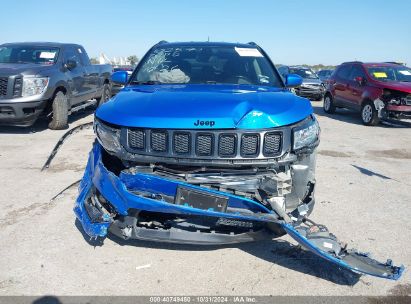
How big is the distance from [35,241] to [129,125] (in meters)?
1.51

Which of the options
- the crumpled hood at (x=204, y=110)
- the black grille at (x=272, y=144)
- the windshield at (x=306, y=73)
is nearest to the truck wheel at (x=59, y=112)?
the crumpled hood at (x=204, y=110)

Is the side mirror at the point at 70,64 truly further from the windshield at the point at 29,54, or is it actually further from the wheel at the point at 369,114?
the wheel at the point at 369,114

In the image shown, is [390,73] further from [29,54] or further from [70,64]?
[29,54]

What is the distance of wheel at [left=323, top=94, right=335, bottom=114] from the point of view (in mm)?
13459

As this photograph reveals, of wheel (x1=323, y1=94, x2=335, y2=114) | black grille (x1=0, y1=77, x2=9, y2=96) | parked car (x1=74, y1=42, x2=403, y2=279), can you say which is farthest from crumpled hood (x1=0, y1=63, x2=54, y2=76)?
wheel (x1=323, y1=94, x2=335, y2=114)

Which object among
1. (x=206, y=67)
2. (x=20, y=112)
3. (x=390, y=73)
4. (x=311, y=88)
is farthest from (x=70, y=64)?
(x=311, y=88)

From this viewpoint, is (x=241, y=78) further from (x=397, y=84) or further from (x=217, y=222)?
(x=397, y=84)

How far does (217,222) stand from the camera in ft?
9.71

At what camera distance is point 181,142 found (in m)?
2.94

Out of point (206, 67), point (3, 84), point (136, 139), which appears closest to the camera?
point (136, 139)

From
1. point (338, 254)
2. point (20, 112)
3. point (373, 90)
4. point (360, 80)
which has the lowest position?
point (338, 254)

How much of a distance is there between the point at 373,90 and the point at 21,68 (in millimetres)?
8818

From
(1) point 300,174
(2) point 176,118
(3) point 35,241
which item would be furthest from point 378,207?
(3) point 35,241

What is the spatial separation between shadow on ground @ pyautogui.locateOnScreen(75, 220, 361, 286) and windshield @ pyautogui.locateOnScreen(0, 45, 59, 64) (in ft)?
21.8
